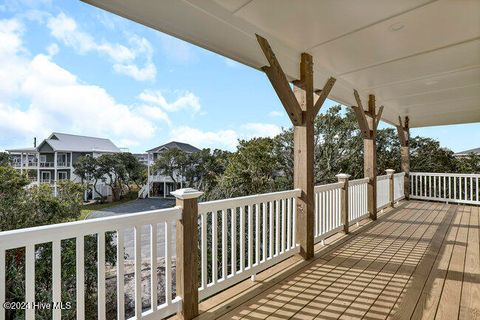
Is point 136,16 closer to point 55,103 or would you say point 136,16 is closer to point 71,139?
point 71,139

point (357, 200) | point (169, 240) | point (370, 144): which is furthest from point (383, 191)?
point (169, 240)

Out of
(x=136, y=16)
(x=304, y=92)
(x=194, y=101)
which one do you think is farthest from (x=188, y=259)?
(x=194, y=101)

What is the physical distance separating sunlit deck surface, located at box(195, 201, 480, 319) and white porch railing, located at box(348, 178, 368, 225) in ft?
1.75

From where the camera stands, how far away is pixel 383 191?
6359 mm

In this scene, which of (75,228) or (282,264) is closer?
(75,228)

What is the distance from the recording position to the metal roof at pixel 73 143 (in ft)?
54.9

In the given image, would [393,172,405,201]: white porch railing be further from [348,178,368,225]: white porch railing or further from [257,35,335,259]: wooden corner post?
[257,35,335,259]: wooden corner post

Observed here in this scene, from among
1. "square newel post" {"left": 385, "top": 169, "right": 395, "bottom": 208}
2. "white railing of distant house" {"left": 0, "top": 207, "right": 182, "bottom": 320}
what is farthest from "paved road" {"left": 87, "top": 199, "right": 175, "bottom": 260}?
"white railing of distant house" {"left": 0, "top": 207, "right": 182, "bottom": 320}

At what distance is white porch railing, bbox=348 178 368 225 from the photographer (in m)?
4.71

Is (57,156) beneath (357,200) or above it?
above

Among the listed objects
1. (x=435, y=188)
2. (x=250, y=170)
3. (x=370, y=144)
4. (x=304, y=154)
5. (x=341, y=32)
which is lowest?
(x=435, y=188)

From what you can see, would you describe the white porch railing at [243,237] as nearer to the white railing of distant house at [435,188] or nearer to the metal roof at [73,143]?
the white railing of distant house at [435,188]

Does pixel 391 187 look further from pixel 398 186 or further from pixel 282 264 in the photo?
pixel 282 264

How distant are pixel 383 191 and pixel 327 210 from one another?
3.18 meters
